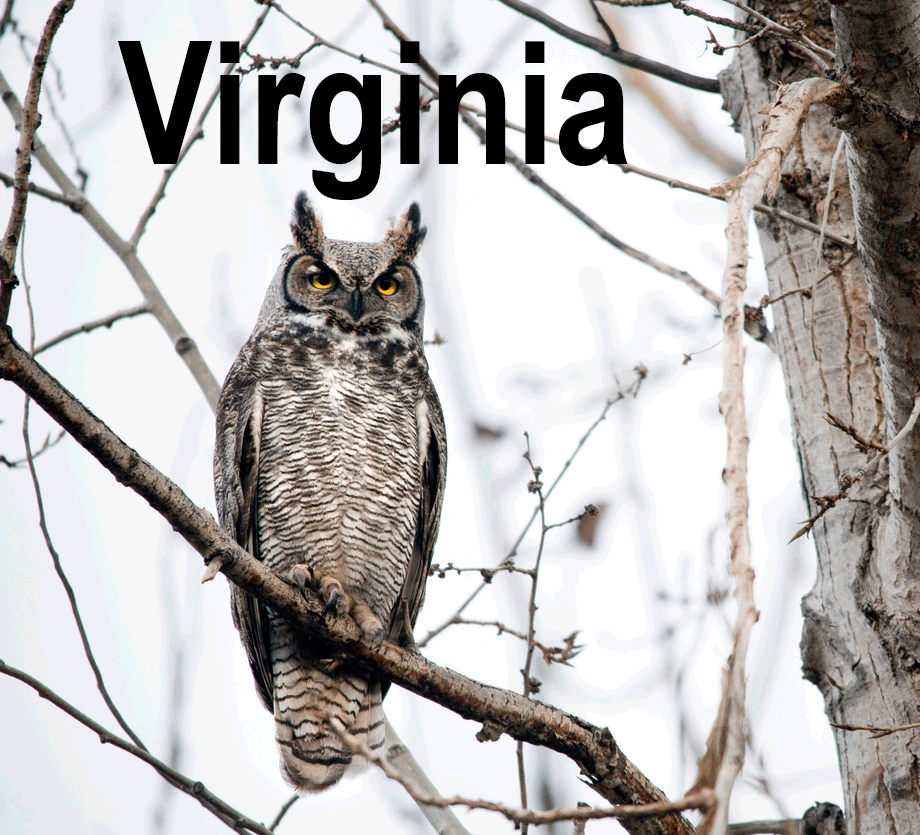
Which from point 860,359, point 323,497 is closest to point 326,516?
point 323,497

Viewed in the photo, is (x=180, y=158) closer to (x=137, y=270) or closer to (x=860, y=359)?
(x=137, y=270)

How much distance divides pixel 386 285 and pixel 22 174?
249cm

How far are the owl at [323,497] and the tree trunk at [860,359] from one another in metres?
1.36

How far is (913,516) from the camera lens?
2.13m

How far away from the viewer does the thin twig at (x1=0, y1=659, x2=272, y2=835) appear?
7.41ft

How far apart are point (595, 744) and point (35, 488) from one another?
1618 millimetres

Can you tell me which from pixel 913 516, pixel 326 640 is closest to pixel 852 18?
pixel 913 516

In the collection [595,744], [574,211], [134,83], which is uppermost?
[134,83]

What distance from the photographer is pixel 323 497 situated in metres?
3.39

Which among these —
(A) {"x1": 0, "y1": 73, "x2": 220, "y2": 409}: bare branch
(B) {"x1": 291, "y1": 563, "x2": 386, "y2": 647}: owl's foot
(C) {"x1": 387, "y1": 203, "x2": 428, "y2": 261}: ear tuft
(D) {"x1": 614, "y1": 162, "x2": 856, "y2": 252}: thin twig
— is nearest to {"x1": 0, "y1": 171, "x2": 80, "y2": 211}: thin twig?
(A) {"x1": 0, "y1": 73, "x2": 220, "y2": 409}: bare branch

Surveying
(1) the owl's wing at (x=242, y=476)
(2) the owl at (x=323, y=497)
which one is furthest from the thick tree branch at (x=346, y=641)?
(1) the owl's wing at (x=242, y=476)

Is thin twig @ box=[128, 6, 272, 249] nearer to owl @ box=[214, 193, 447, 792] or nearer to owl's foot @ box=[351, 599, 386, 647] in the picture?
owl @ box=[214, 193, 447, 792]

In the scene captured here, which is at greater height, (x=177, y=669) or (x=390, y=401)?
(x=390, y=401)

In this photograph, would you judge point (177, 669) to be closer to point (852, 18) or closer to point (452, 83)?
point (452, 83)
